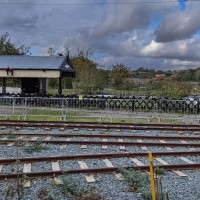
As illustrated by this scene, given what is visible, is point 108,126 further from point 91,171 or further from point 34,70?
point 34,70

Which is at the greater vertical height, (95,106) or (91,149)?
(95,106)

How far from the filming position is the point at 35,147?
1206 cm

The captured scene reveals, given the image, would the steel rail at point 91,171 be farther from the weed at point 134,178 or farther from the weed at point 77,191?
the weed at point 77,191

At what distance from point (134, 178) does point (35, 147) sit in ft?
15.3

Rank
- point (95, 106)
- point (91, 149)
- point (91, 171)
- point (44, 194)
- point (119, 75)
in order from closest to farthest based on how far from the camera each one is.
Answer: point (44, 194)
point (91, 171)
point (91, 149)
point (95, 106)
point (119, 75)

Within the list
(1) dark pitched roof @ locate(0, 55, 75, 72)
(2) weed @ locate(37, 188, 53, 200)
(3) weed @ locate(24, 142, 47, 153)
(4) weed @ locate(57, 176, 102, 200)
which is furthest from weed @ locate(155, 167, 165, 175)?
(1) dark pitched roof @ locate(0, 55, 75, 72)

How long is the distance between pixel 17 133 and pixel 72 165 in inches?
223

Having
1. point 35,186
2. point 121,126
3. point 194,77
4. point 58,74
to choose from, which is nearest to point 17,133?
point 121,126

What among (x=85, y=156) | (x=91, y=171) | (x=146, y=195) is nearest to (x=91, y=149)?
(x=85, y=156)

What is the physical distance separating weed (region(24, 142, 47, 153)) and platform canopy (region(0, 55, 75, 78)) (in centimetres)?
2148

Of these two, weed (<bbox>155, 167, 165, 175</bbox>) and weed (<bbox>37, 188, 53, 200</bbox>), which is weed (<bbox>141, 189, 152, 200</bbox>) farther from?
weed (<bbox>155, 167, 165, 175</bbox>)

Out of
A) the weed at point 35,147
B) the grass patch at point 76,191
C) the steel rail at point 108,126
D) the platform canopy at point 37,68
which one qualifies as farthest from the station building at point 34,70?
the grass patch at point 76,191

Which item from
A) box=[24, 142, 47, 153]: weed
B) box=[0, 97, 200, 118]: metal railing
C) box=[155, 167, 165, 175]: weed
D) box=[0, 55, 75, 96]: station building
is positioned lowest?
box=[155, 167, 165, 175]: weed

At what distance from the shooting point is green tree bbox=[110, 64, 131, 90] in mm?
56381
